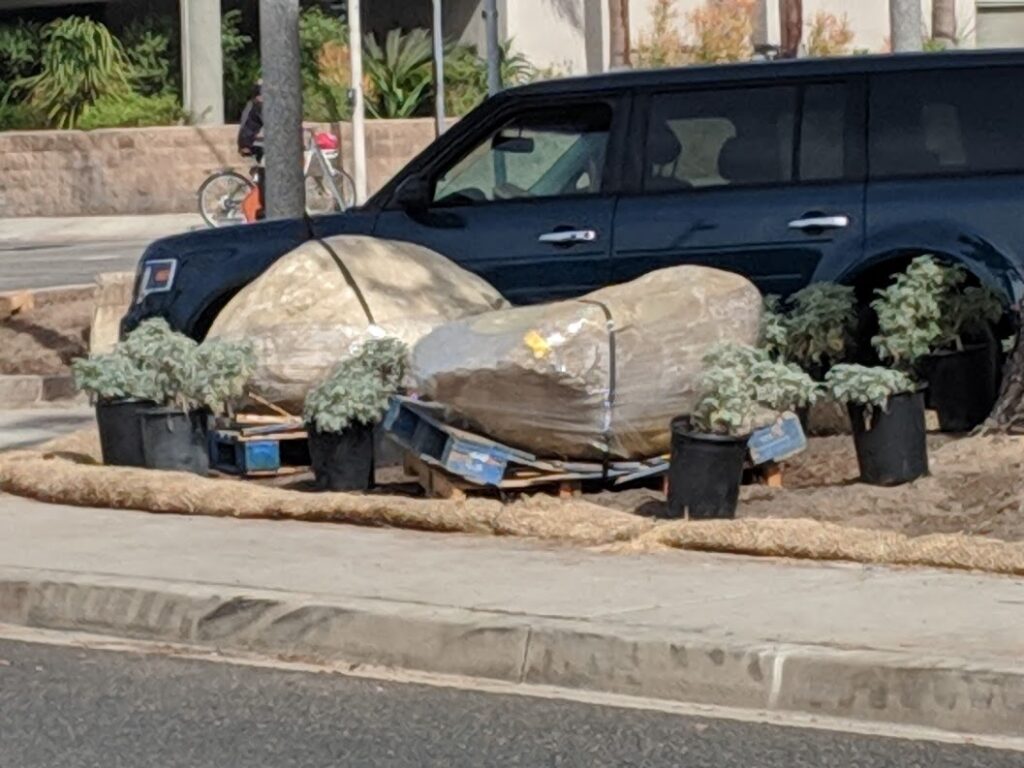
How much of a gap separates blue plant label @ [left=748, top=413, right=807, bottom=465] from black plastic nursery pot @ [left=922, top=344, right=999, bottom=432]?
1076 millimetres

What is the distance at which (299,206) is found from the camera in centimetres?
1358

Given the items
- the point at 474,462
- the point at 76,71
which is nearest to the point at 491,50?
the point at 474,462

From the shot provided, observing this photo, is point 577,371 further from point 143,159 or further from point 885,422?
point 143,159

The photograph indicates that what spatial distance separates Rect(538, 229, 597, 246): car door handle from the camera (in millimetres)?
11180

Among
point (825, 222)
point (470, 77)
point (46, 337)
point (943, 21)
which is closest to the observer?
point (825, 222)

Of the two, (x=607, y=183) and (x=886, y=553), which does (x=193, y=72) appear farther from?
(x=886, y=553)

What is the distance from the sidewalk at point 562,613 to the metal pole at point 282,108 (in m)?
4.39

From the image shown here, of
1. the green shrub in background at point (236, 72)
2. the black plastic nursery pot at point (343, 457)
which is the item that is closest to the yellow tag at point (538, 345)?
the black plastic nursery pot at point (343, 457)

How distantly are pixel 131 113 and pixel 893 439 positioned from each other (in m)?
23.2

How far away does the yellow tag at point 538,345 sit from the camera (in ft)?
31.2

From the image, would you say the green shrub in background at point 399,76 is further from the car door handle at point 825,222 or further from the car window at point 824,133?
the car door handle at point 825,222

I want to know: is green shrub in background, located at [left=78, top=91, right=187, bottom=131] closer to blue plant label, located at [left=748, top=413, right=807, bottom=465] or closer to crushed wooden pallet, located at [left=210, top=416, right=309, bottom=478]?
crushed wooden pallet, located at [left=210, top=416, right=309, bottom=478]

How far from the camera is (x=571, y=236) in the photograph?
11.2 metres

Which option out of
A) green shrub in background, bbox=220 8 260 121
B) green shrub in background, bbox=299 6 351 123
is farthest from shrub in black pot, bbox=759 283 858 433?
green shrub in background, bbox=220 8 260 121
